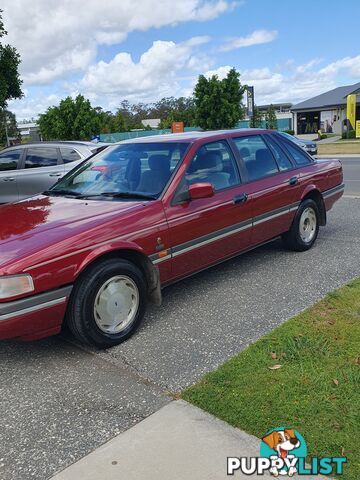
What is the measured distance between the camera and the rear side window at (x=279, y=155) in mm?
5613

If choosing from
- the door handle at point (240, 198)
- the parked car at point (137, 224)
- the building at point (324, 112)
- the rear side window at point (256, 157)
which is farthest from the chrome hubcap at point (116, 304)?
the building at point (324, 112)

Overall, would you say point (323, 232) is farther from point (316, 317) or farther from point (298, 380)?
point (298, 380)

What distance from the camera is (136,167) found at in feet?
15.0

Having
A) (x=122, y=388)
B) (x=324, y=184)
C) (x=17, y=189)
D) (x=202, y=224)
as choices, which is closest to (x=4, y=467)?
(x=122, y=388)

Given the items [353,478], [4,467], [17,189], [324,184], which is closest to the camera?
[353,478]

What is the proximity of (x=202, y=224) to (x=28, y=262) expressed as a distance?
69.3 inches

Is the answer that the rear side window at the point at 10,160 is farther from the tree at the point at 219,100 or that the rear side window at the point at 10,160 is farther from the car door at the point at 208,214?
the tree at the point at 219,100

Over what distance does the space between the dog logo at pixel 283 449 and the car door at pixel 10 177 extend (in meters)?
8.00

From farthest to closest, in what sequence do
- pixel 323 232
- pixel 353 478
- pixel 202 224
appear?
pixel 323 232, pixel 202 224, pixel 353 478

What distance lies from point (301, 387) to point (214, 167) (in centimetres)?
246

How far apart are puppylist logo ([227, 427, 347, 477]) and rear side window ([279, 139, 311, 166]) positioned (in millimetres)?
4048

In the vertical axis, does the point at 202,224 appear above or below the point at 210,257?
above

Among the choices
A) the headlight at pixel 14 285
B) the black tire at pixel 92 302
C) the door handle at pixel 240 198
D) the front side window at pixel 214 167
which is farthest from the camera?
the door handle at pixel 240 198

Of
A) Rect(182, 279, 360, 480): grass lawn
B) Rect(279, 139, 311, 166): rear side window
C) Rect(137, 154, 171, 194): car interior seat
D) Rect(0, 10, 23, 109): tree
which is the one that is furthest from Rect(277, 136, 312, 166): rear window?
Rect(0, 10, 23, 109): tree
